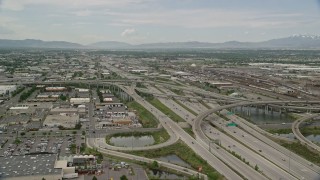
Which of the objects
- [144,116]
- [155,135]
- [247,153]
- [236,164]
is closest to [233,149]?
[247,153]

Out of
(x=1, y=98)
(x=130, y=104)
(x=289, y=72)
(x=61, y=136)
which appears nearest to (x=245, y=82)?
(x=289, y=72)

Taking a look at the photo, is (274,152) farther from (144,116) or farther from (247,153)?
(144,116)

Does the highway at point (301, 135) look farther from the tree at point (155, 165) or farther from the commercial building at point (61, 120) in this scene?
the commercial building at point (61, 120)

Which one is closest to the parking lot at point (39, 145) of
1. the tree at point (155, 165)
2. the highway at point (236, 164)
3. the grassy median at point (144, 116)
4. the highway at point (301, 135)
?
the tree at point (155, 165)

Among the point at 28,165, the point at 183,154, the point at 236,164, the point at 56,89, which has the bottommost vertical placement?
the point at 56,89

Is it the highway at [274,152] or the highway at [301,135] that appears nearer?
the highway at [274,152]

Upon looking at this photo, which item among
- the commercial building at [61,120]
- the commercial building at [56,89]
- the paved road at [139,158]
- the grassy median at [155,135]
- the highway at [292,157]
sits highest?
the highway at [292,157]

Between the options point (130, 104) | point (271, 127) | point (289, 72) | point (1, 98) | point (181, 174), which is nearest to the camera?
point (181, 174)

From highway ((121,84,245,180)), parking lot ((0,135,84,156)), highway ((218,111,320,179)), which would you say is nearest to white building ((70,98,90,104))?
highway ((121,84,245,180))

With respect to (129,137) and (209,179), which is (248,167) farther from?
(129,137)
